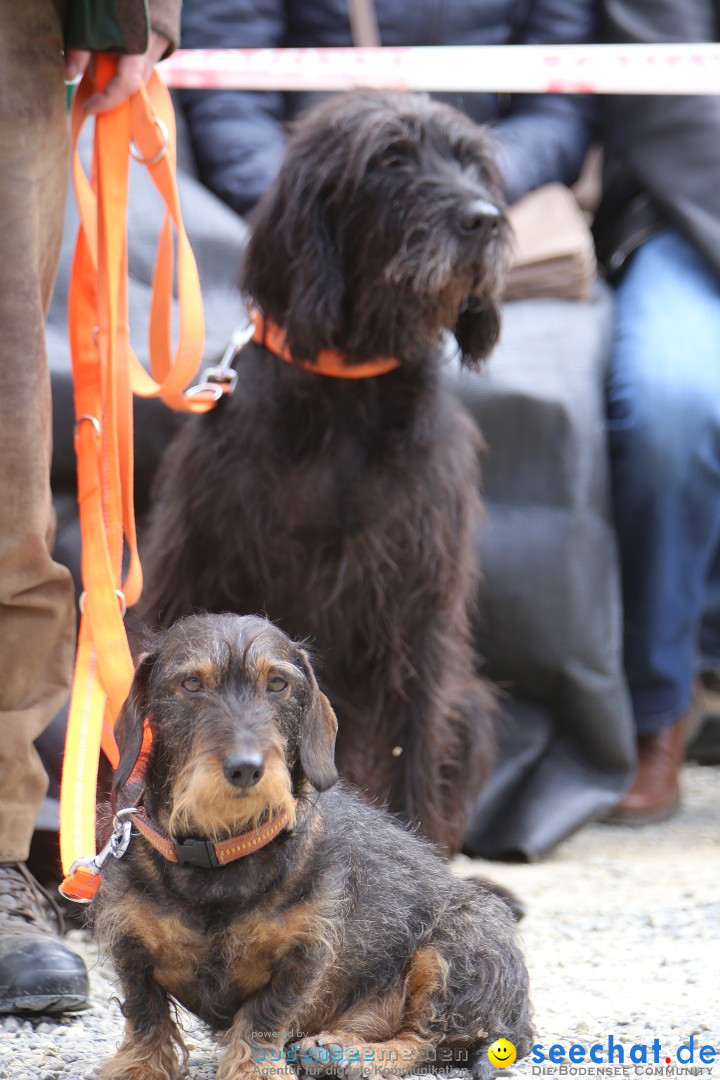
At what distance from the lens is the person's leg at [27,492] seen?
9.00 feet

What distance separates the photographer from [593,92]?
504cm

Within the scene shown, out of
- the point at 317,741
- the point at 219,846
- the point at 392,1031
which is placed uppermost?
the point at 317,741

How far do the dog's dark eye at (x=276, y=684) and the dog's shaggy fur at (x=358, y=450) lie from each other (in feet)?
4.48

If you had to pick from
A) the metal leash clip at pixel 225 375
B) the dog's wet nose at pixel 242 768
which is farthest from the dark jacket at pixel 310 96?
the dog's wet nose at pixel 242 768

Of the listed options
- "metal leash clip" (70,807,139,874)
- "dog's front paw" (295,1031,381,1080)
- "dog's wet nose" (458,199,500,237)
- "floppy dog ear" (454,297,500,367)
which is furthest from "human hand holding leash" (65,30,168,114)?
"dog's front paw" (295,1031,381,1080)

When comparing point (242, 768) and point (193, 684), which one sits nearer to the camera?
point (242, 768)

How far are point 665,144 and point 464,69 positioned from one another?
815 mm

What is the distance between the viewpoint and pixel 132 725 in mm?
2238

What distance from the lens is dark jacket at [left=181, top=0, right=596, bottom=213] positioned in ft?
15.9

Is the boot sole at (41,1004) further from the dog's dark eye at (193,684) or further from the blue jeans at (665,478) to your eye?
the blue jeans at (665,478)

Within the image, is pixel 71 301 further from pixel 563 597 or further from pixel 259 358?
pixel 563 597

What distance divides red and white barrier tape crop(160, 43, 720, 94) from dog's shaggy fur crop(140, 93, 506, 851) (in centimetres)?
112

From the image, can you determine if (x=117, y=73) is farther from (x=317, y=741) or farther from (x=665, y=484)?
(x=665, y=484)

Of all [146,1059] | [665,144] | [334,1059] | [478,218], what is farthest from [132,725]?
[665,144]
